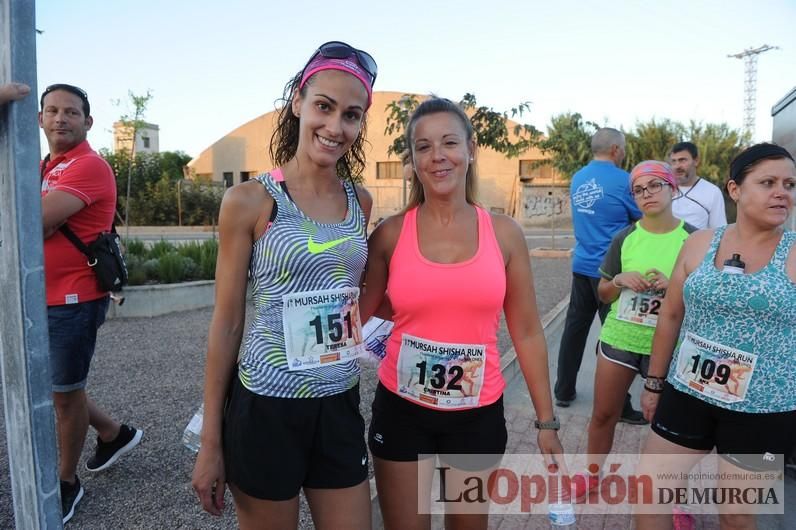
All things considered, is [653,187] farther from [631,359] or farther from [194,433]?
[194,433]

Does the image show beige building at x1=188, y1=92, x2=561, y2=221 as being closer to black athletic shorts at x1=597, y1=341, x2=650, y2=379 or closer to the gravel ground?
the gravel ground

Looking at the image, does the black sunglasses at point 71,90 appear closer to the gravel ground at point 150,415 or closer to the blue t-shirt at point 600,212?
the gravel ground at point 150,415

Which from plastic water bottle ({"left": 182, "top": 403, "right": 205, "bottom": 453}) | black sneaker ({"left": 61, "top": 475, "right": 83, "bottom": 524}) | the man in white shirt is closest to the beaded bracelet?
plastic water bottle ({"left": 182, "top": 403, "right": 205, "bottom": 453})

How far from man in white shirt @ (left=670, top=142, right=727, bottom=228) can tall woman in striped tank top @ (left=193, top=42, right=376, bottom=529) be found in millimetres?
3791

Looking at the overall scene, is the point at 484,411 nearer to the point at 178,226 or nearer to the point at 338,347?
the point at 338,347

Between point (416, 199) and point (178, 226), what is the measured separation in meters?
28.4

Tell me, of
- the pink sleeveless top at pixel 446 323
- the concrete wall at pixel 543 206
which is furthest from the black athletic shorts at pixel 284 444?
the concrete wall at pixel 543 206

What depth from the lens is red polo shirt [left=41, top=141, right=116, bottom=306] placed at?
3016mm

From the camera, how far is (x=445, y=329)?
2.15 m

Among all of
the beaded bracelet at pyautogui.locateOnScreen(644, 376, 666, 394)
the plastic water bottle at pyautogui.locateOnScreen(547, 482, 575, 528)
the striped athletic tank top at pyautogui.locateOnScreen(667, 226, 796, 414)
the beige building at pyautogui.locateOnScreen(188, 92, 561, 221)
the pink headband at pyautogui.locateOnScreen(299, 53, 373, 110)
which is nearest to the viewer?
the pink headband at pyautogui.locateOnScreen(299, 53, 373, 110)

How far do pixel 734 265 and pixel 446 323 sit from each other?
1244 millimetres

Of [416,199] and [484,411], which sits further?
[416,199]

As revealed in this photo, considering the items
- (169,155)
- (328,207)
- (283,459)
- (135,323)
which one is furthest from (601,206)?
(169,155)

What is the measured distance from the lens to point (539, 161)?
38.0 meters
